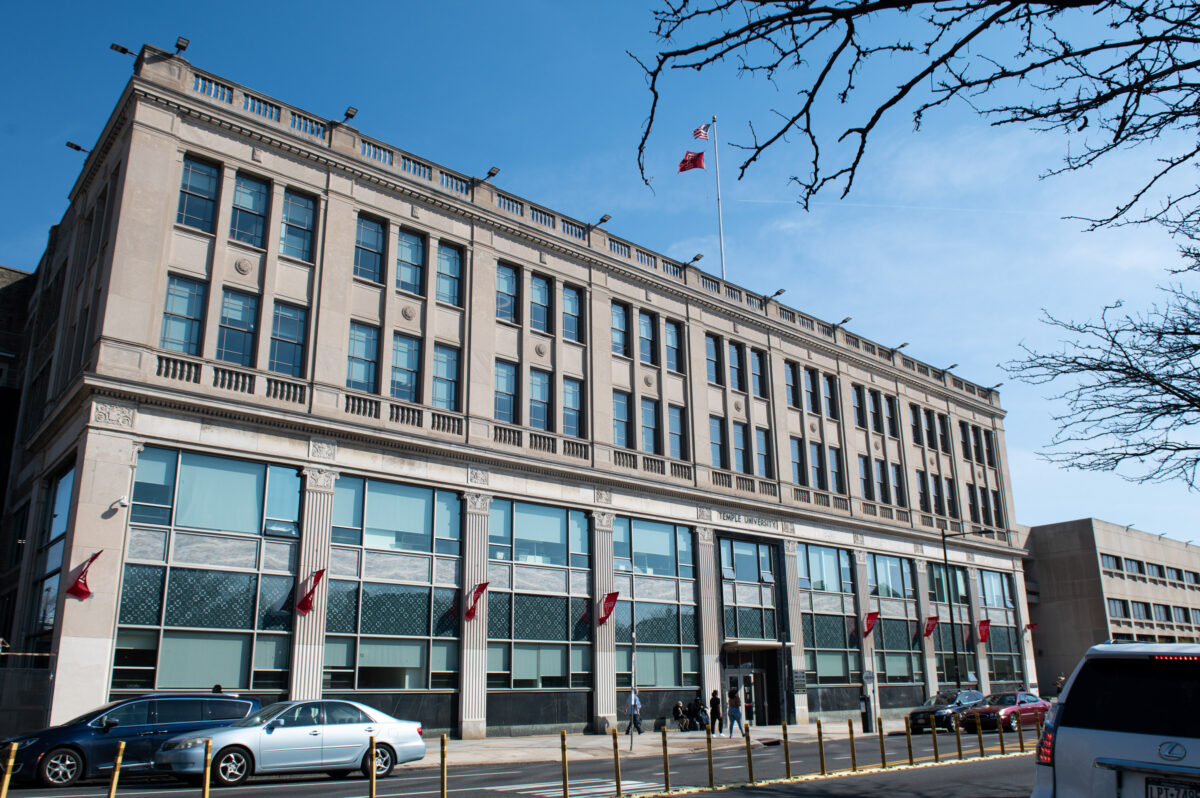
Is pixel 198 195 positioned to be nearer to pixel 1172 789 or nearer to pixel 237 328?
pixel 237 328

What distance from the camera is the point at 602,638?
106ft

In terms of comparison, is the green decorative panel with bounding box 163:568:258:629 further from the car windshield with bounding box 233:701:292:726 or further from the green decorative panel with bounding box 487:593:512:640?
the green decorative panel with bounding box 487:593:512:640

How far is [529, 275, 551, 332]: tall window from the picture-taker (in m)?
35.0

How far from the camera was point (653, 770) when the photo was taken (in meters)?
19.6

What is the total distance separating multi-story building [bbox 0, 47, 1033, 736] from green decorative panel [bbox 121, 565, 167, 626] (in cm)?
7

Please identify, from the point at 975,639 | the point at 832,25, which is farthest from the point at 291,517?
the point at 975,639

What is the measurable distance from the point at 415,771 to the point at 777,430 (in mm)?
27147

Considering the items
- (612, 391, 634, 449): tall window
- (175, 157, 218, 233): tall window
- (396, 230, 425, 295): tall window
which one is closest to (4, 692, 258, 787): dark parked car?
(175, 157, 218, 233): tall window

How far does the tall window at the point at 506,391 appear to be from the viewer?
32.8m

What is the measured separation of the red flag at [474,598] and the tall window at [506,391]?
247 inches

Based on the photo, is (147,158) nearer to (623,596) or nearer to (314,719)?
(314,719)

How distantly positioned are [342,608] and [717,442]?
1935 cm

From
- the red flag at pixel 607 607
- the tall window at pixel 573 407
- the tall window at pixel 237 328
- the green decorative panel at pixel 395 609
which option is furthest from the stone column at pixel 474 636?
the tall window at pixel 237 328

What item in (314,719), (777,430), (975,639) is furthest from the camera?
(975,639)
